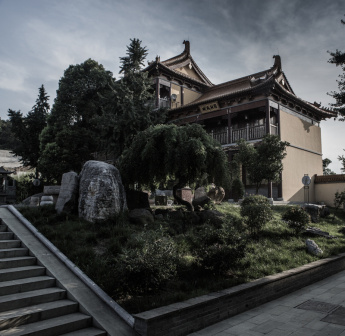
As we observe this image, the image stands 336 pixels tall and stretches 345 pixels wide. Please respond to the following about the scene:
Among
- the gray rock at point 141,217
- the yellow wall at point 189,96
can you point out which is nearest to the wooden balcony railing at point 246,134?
the yellow wall at point 189,96

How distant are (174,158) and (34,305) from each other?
16.3 ft

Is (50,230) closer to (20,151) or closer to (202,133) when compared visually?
(202,133)

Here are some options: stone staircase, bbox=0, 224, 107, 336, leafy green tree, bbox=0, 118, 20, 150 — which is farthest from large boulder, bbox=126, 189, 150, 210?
leafy green tree, bbox=0, 118, 20, 150

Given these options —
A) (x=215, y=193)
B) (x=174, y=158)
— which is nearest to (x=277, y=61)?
(x=215, y=193)

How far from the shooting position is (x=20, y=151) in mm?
22297

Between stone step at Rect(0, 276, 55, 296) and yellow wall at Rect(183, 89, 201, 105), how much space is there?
2001cm

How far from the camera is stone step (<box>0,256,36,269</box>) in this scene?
A: 510 cm

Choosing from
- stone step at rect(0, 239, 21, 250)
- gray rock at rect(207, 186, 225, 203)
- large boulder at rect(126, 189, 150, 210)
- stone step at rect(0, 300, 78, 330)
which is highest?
gray rock at rect(207, 186, 225, 203)

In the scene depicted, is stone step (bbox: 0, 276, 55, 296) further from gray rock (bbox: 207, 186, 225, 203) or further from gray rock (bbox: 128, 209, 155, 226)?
gray rock (bbox: 207, 186, 225, 203)

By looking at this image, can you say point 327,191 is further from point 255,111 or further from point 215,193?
point 215,193

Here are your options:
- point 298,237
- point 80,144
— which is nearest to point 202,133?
point 298,237

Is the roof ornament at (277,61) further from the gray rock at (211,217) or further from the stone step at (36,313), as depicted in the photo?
the stone step at (36,313)

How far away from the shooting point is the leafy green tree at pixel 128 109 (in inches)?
624

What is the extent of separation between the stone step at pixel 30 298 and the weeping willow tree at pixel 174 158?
14.6 ft
